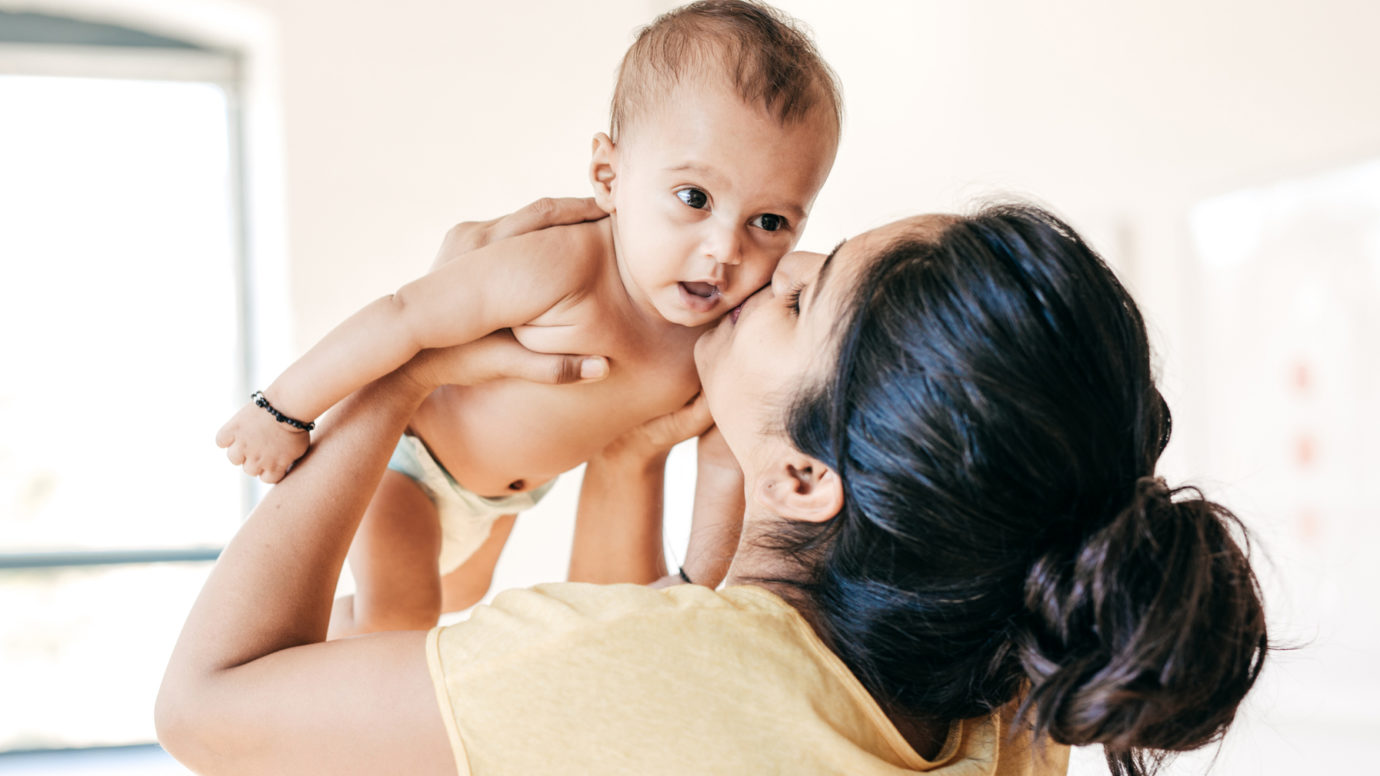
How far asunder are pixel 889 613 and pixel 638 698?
207mm

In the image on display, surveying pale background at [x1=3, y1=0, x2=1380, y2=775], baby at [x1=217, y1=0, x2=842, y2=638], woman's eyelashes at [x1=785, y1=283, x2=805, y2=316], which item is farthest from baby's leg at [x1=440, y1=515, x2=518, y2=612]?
pale background at [x1=3, y1=0, x2=1380, y2=775]

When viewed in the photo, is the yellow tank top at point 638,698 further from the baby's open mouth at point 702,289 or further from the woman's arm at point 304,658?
the baby's open mouth at point 702,289

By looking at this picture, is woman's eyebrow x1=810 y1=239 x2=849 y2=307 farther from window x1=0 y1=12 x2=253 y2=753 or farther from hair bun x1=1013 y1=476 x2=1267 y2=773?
window x1=0 y1=12 x2=253 y2=753

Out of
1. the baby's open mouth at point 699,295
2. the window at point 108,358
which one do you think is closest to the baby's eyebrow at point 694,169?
the baby's open mouth at point 699,295

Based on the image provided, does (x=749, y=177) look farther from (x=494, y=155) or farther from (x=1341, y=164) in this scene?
(x=494, y=155)

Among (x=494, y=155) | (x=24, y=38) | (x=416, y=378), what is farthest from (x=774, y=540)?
(x=24, y=38)

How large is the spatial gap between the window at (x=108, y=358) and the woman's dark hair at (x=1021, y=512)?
267cm

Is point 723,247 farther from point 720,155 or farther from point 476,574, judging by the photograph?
point 476,574

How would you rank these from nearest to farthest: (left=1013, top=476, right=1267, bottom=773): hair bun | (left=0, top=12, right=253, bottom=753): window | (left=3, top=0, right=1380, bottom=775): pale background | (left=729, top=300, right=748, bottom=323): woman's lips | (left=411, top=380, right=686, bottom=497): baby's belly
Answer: (left=1013, top=476, right=1267, bottom=773): hair bun, (left=729, top=300, right=748, bottom=323): woman's lips, (left=411, top=380, right=686, bottom=497): baby's belly, (left=3, top=0, right=1380, bottom=775): pale background, (left=0, top=12, right=253, bottom=753): window

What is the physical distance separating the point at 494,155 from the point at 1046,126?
1.45m

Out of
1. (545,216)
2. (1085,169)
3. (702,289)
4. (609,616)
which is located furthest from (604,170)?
(1085,169)

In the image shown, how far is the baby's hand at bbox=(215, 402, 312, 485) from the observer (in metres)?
0.99

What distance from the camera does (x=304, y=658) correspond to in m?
0.79

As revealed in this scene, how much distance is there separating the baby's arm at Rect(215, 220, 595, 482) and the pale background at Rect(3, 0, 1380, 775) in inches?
53.9
